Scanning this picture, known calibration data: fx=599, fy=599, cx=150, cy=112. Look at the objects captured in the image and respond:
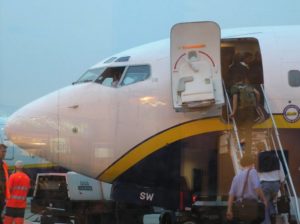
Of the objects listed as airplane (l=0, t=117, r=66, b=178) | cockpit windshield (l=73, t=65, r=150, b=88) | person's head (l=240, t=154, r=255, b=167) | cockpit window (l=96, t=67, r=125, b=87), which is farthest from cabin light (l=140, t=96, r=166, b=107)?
airplane (l=0, t=117, r=66, b=178)

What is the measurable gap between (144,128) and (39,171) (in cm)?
385

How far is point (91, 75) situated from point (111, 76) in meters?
0.36

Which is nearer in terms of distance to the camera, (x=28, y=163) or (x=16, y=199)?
(x=16, y=199)

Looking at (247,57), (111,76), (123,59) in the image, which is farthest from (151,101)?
(247,57)

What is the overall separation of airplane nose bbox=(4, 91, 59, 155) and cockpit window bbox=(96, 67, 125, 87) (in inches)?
28.8

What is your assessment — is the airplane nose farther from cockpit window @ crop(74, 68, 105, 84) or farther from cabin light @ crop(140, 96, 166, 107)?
cabin light @ crop(140, 96, 166, 107)

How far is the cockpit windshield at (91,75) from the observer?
29.6 ft

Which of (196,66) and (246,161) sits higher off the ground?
(196,66)

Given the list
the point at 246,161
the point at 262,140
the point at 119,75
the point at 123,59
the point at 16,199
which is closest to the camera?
the point at 246,161

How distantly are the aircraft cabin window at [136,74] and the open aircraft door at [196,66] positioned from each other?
25.4 inches

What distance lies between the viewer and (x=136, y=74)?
8797 mm

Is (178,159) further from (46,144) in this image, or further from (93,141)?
(46,144)

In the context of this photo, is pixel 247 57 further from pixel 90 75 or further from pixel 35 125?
pixel 35 125

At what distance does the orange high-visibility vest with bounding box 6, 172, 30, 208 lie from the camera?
9.33 metres
